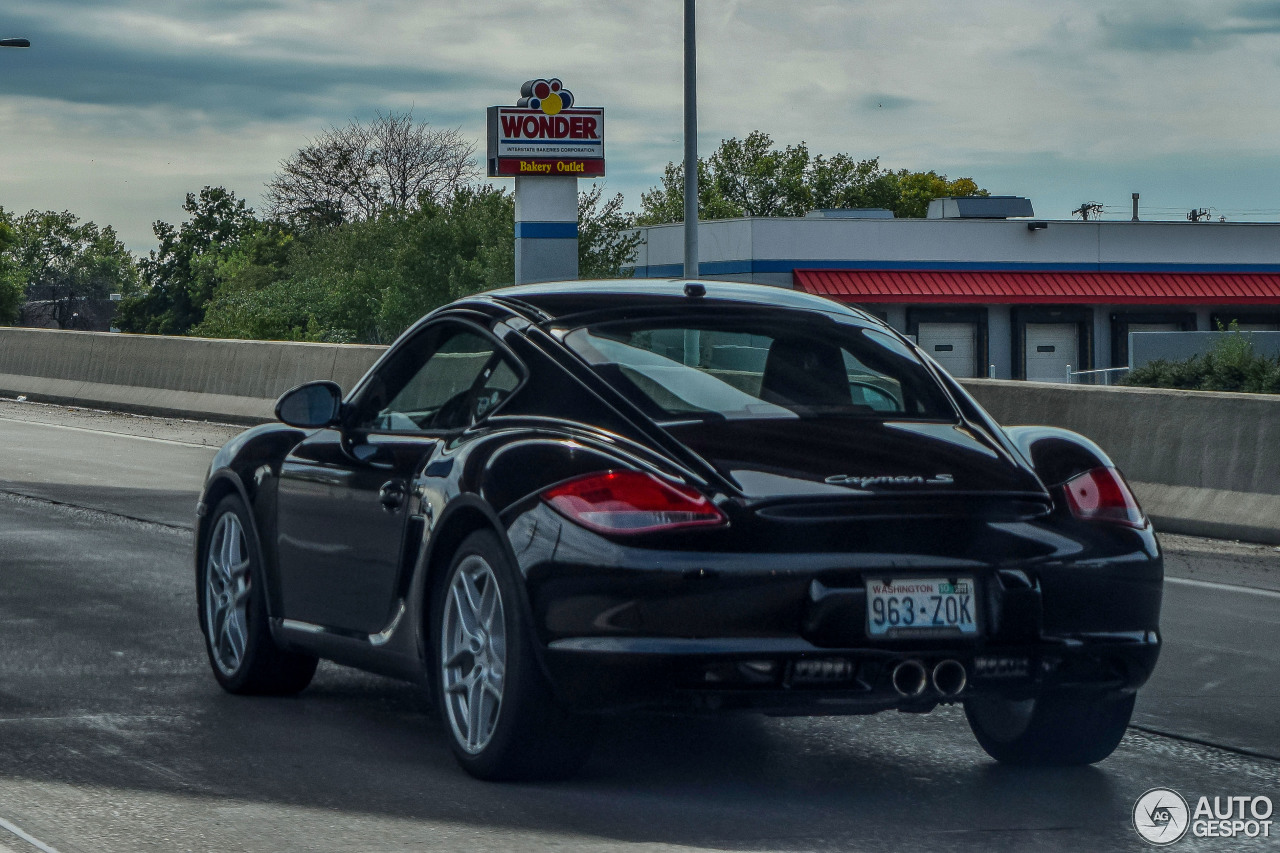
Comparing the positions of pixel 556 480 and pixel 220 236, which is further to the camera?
pixel 220 236

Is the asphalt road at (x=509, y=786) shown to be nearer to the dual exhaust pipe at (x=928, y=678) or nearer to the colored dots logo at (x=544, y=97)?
the dual exhaust pipe at (x=928, y=678)

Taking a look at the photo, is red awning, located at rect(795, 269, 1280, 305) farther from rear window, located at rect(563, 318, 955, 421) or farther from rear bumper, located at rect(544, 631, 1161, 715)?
rear bumper, located at rect(544, 631, 1161, 715)

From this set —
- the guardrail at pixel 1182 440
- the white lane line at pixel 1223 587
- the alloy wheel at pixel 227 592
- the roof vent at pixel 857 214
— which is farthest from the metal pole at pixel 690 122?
the roof vent at pixel 857 214

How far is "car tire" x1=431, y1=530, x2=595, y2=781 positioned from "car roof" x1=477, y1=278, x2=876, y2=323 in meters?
0.90

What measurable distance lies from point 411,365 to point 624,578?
5.97ft

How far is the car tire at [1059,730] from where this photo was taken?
5835 millimetres

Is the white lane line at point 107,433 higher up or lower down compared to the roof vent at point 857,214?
lower down

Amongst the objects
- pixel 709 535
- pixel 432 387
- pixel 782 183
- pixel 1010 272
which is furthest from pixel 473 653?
pixel 782 183

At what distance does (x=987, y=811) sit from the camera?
533cm

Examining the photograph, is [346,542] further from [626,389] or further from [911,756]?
[911,756]

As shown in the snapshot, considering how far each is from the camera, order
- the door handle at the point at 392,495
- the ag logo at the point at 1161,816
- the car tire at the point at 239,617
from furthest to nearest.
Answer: the car tire at the point at 239,617, the door handle at the point at 392,495, the ag logo at the point at 1161,816

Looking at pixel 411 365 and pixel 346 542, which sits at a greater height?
pixel 411 365

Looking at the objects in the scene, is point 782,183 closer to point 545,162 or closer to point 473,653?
point 545,162

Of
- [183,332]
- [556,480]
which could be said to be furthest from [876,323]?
[183,332]
